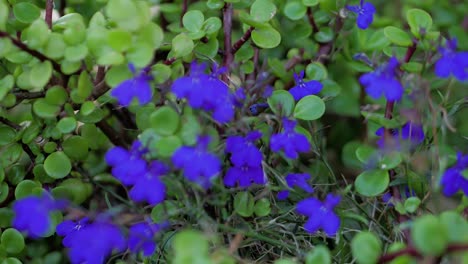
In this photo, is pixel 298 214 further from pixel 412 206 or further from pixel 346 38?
pixel 346 38

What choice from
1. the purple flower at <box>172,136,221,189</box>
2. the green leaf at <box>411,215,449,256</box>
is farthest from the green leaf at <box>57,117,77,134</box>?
the green leaf at <box>411,215,449,256</box>

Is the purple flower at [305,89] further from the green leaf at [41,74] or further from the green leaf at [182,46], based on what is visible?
the green leaf at [41,74]

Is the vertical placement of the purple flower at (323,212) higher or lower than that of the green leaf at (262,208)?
higher

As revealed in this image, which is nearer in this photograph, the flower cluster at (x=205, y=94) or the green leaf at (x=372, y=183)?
the flower cluster at (x=205, y=94)

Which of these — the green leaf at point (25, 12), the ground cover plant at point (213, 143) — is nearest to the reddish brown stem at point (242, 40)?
the ground cover plant at point (213, 143)

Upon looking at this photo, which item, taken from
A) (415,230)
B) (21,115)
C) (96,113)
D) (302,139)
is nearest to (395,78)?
(302,139)

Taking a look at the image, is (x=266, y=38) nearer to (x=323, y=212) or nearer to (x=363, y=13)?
(x=363, y=13)

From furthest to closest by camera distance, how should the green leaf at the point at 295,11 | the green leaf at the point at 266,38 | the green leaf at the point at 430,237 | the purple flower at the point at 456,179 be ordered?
the green leaf at the point at 295,11, the green leaf at the point at 266,38, the purple flower at the point at 456,179, the green leaf at the point at 430,237

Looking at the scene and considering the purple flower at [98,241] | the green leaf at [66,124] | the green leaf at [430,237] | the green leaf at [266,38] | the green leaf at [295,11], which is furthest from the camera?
the green leaf at [295,11]
